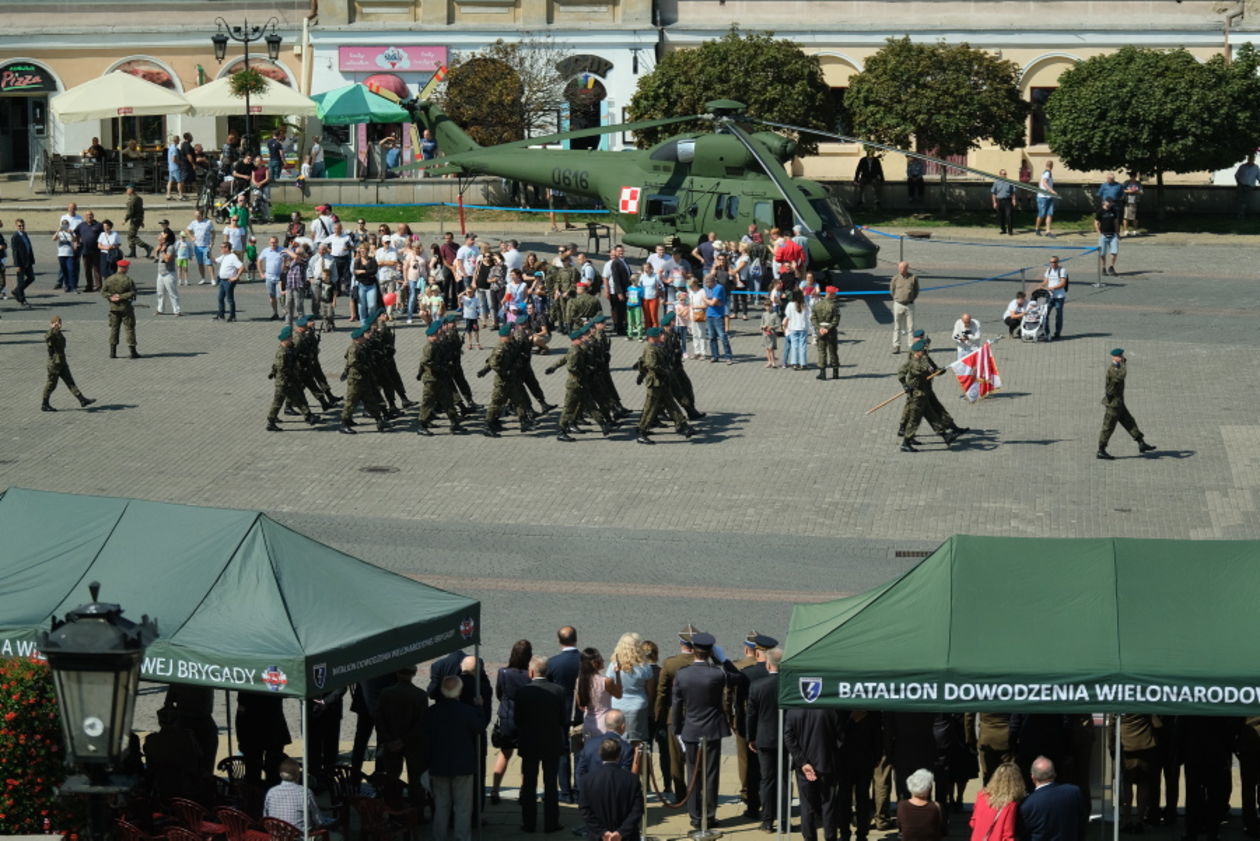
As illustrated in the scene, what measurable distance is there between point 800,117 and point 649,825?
31.0m

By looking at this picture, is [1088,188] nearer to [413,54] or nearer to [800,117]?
[800,117]

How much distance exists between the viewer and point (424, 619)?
43.9ft

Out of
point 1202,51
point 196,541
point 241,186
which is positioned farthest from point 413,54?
point 196,541

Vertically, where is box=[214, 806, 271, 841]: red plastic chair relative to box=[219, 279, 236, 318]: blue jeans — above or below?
below

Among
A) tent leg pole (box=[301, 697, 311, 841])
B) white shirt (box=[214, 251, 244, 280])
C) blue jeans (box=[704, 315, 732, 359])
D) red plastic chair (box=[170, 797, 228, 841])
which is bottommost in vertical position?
red plastic chair (box=[170, 797, 228, 841])

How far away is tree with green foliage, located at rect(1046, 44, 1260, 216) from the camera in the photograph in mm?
40219

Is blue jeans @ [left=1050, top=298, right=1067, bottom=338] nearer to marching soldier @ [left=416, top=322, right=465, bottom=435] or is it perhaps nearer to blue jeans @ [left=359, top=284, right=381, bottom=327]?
marching soldier @ [left=416, top=322, right=465, bottom=435]

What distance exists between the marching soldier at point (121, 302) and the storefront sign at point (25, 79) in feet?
73.7

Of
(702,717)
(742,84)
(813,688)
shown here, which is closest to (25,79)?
(742,84)

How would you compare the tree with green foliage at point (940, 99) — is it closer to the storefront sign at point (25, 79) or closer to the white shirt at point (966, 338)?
the white shirt at point (966, 338)

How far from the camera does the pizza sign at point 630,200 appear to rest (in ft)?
117

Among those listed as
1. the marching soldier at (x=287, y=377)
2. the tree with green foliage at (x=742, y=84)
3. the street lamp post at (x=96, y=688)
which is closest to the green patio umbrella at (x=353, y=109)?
the tree with green foliage at (x=742, y=84)

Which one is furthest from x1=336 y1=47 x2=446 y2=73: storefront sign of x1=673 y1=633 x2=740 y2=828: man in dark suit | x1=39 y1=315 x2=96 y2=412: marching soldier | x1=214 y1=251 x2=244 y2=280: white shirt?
x1=673 y1=633 x2=740 y2=828: man in dark suit

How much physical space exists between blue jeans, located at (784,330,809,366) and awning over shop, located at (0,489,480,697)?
617 inches
